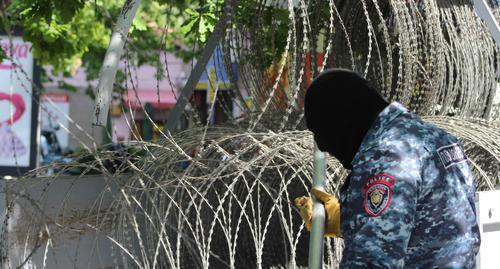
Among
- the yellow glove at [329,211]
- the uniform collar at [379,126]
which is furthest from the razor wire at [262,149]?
the uniform collar at [379,126]

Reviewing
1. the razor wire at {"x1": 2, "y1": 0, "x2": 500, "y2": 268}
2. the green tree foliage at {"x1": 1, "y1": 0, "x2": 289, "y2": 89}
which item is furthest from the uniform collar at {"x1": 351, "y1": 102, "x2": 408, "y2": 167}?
the green tree foliage at {"x1": 1, "y1": 0, "x2": 289, "y2": 89}

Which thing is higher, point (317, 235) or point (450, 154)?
point (450, 154)

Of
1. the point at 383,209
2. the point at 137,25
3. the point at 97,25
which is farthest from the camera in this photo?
the point at 97,25

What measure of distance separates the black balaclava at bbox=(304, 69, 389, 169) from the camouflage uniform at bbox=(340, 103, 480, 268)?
63 millimetres

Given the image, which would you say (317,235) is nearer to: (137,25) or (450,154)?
(450,154)

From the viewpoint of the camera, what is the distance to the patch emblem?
214 centimetres

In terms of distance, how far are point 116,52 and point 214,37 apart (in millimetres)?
630

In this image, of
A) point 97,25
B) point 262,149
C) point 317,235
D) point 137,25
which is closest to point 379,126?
point 317,235

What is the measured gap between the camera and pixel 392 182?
215cm

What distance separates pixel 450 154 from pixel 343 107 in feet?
1.06

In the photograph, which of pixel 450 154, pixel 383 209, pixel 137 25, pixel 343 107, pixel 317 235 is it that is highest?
pixel 137 25

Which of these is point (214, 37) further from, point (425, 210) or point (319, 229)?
point (425, 210)

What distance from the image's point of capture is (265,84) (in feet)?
19.5

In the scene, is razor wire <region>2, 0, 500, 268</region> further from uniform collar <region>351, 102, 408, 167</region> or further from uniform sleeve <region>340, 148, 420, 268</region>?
uniform sleeve <region>340, 148, 420, 268</region>
